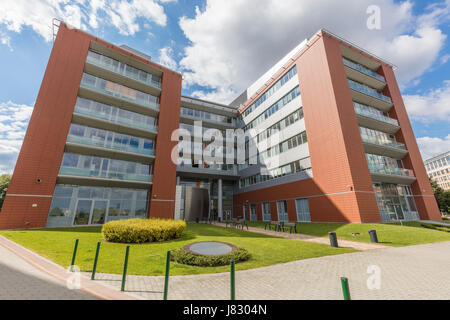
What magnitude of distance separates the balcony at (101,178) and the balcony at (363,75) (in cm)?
2970

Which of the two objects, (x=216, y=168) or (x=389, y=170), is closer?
(x=389, y=170)

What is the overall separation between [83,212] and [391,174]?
114 feet

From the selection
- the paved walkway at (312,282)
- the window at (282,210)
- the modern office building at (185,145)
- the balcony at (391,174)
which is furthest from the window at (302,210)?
the paved walkway at (312,282)

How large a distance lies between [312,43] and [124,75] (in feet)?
81.2

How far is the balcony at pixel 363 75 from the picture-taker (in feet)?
→ 81.4

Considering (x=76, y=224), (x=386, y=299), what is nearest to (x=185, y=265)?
(x=386, y=299)

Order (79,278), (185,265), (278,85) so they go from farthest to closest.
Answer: (278,85)
(185,265)
(79,278)

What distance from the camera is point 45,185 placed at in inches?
698

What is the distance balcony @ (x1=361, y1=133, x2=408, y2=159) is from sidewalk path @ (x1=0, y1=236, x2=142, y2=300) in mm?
25866

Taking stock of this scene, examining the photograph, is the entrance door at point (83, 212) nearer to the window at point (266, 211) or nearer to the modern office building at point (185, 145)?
the modern office building at point (185, 145)

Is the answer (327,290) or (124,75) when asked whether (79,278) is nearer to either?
(327,290)

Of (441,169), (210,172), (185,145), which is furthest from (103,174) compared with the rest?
(441,169)

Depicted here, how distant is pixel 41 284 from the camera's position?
509cm

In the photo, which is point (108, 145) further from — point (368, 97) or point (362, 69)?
point (362, 69)
